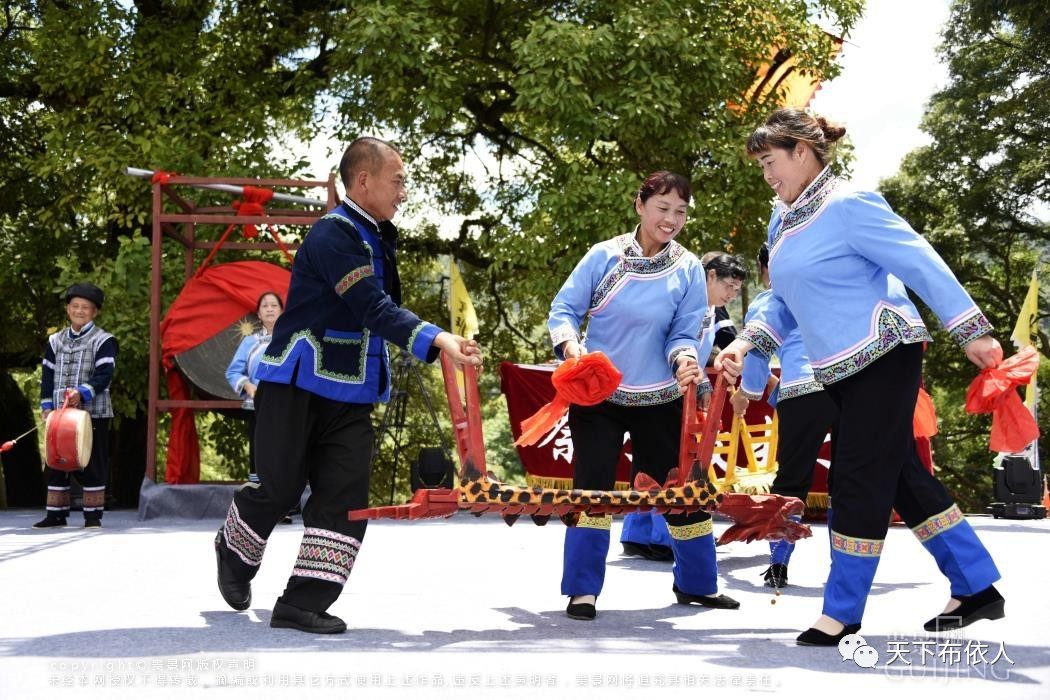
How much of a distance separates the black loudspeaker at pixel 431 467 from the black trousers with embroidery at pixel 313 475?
524 cm

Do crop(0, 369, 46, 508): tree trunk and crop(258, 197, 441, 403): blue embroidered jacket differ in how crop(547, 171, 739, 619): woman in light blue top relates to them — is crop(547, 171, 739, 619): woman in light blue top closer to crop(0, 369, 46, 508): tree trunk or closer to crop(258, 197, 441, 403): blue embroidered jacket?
crop(258, 197, 441, 403): blue embroidered jacket

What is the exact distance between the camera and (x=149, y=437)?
9.98 metres

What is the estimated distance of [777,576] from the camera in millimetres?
5523

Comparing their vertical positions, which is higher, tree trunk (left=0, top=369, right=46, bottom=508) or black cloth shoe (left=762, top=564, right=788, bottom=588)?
black cloth shoe (left=762, top=564, right=788, bottom=588)

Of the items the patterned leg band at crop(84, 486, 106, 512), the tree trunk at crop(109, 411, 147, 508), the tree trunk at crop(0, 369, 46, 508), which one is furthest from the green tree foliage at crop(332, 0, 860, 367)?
the tree trunk at crop(0, 369, 46, 508)

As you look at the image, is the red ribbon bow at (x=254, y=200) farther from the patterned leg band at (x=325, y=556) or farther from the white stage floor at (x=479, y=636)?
the patterned leg band at (x=325, y=556)

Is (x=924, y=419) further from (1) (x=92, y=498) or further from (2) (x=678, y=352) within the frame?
(1) (x=92, y=498)

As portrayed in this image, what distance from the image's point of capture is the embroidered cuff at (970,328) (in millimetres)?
3643

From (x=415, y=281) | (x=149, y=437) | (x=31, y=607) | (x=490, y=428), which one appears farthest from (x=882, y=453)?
(x=490, y=428)

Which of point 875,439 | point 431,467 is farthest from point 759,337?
point 431,467

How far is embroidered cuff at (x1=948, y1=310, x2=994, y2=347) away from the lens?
3643 mm

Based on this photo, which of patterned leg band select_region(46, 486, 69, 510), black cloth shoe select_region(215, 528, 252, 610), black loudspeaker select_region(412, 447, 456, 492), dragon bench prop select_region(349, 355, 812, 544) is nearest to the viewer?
dragon bench prop select_region(349, 355, 812, 544)

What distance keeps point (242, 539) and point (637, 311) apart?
5.39ft

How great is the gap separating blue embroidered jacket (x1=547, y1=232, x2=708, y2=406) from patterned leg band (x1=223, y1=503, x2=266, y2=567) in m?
1.27
